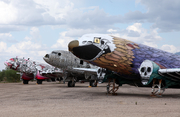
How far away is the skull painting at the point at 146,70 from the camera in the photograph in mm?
17500

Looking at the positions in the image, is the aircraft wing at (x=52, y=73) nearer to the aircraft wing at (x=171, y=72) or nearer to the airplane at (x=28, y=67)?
the airplane at (x=28, y=67)

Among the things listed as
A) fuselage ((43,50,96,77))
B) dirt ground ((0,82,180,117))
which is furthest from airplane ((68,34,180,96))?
fuselage ((43,50,96,77))

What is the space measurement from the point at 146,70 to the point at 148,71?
18 cm

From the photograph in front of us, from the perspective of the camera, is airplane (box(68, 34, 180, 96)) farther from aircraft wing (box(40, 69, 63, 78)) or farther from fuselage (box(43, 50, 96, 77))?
aircraft wing (box(40, 69, 63, 78))

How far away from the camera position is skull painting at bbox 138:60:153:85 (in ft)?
57.4

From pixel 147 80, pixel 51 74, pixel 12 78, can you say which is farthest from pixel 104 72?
pixel 12 78

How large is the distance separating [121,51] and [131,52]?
992 millimetres

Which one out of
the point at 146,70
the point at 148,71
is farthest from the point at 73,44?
the point at 148,71

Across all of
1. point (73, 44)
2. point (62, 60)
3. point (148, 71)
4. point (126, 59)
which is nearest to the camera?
point (73, 44)

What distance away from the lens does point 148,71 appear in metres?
17.5

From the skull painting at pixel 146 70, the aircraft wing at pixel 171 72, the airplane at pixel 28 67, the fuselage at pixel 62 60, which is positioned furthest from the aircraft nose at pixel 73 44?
the airplane at pixel 28 67

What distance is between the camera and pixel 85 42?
17359mm

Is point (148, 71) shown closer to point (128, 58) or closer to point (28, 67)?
point (128, 58)

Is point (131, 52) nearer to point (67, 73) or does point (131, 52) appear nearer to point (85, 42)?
point (85, 42)
